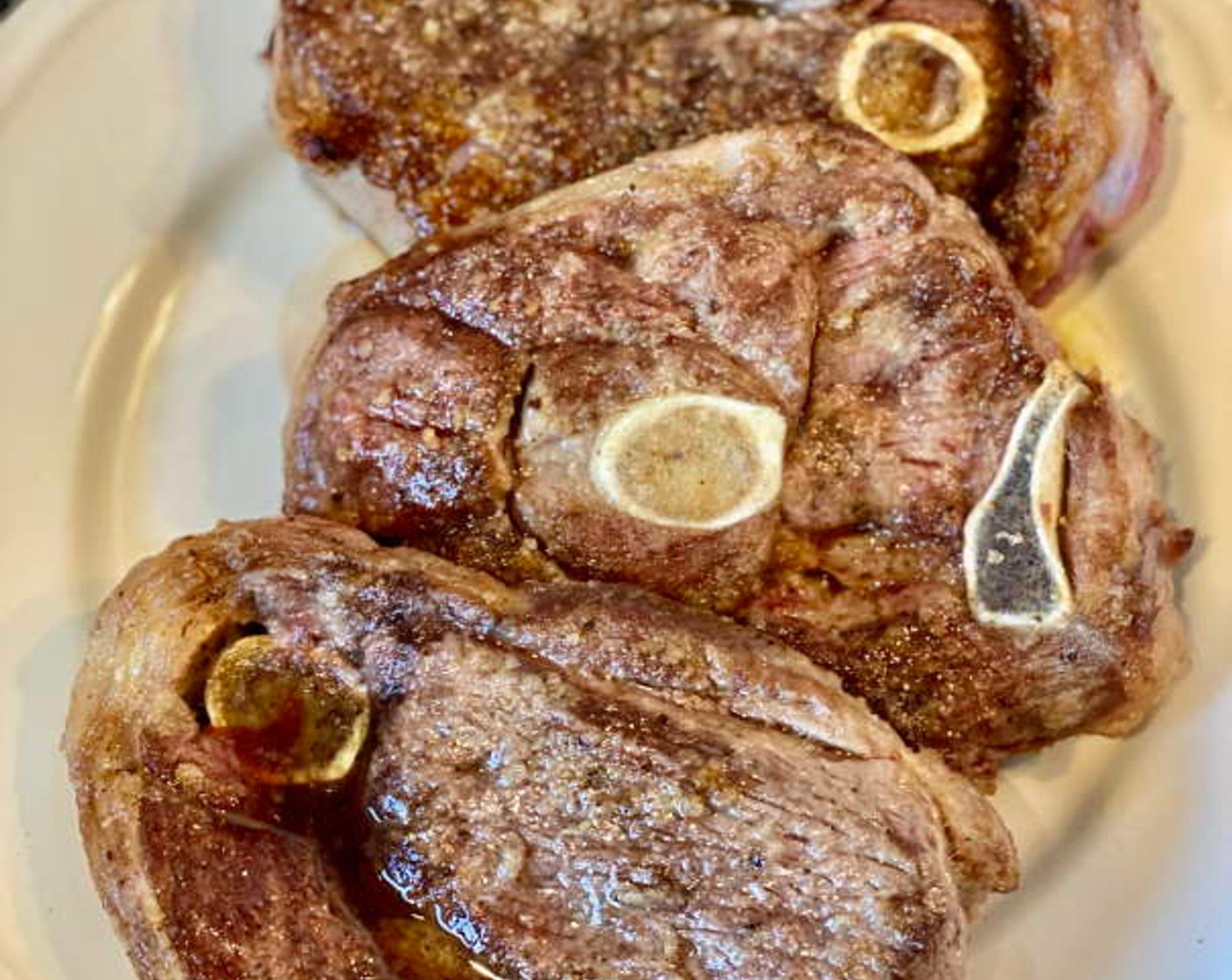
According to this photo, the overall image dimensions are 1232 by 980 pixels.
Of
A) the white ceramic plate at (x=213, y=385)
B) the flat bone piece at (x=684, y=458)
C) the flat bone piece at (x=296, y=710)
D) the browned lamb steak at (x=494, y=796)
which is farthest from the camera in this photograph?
the white ceramic plate at (x=213, y=385)

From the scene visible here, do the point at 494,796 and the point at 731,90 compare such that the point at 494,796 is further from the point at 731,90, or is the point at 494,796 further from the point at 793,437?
the point at 731,90

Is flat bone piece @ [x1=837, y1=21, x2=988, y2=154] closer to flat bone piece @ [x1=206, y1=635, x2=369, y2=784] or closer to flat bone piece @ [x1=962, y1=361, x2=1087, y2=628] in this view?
flat bone piece @ [x1=962, y1=361, x2=1087, y2=628]

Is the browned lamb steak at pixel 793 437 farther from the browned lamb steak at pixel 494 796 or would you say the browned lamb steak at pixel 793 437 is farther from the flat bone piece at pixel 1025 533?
the browned lamb steak at pixel 494 796

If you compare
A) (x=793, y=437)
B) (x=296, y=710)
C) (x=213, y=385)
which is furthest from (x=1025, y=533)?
(x=213, y=385)

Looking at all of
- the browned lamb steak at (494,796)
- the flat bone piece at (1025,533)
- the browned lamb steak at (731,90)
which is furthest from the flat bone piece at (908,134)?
the browned lamb steak at (494,796)

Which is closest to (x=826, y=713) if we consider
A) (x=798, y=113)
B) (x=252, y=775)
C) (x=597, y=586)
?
(x=597, y=586)

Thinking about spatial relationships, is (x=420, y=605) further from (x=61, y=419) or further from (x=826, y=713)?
(x=61, y=419)

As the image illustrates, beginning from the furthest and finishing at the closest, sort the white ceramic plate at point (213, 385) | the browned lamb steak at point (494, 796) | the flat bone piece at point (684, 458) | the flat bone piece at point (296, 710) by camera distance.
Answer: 1. the white ceramic plate at point (213, 385)
2. the flat bone piece at point (684, 458)
3. the flat bone piece at point (296, 710)
4. the browned lamb steak at point (494, 796)
